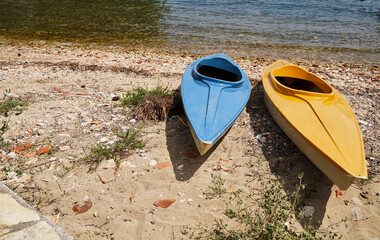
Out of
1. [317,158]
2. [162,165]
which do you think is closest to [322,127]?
[317,158]

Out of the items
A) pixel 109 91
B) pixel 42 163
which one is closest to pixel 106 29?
pixel 109 91

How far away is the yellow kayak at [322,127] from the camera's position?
3.51 metres

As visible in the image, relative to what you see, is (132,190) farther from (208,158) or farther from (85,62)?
(85,62)

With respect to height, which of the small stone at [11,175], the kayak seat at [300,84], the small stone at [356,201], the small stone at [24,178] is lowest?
the small stone at [356,201]

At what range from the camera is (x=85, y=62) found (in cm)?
875

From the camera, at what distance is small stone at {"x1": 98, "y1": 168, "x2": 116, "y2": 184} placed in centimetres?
376

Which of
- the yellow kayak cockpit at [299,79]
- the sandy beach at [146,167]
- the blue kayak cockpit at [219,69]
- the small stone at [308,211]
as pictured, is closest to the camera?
the sandy beach at [146,167]

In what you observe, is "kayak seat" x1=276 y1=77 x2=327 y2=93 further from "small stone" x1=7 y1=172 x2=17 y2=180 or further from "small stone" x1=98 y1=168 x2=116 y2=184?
"small stone" x1=7 y1=172 x2=17 y2=180

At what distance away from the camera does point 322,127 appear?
169 inches

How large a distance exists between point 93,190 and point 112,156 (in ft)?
2.36

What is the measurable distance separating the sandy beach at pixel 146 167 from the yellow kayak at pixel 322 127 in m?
0.40

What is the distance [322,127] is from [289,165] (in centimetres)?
90

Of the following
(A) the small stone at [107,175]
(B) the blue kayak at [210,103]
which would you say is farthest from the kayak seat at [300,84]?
(A) the small stone at [107,175]

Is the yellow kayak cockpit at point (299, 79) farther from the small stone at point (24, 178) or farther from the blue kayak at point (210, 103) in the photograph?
the small stone at point (24, 178)
